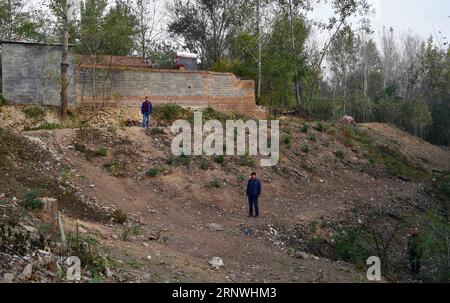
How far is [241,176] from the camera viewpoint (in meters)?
15.9

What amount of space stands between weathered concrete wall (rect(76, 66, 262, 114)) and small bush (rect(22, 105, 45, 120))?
1.50 metres

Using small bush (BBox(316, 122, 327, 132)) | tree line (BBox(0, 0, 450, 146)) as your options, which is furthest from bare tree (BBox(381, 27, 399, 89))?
small bush (BBox(316, 122, 327, 132))

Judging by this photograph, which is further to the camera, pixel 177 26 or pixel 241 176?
pixel 177 26

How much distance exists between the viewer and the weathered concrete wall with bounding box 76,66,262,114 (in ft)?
63.7

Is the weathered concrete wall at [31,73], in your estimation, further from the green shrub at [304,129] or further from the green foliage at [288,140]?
the green shrub at [304,129]

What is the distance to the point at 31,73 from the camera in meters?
18.5

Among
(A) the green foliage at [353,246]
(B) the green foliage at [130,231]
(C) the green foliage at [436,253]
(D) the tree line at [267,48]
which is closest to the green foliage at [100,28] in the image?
(D) the tree line at [267,48]

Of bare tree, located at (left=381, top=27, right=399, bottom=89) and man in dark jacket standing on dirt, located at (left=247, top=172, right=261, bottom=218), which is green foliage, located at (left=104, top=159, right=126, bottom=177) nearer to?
man in dark jacket standing on dirt, located at (left=247, top=172, right=261, bottom=218)

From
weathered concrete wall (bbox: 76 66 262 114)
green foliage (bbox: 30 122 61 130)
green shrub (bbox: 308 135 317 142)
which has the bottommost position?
green shrub (bbox: 308 135 317 142)

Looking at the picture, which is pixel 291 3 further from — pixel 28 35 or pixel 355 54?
pixel 355 54

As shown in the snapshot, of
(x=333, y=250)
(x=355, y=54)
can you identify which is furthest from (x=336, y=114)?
(x=333, y=250)

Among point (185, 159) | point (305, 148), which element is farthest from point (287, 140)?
point (185, 159)

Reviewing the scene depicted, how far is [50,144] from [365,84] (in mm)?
30023

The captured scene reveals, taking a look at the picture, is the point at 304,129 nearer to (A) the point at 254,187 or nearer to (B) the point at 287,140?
(B) the point at 287,140
